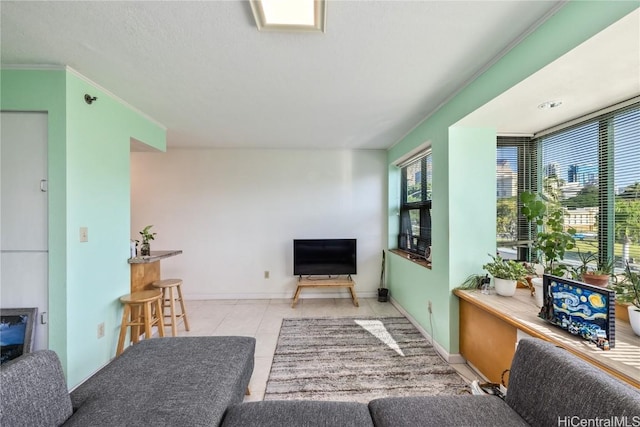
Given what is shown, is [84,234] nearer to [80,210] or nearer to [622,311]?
[80,210]

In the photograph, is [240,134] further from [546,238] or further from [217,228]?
[546,238]

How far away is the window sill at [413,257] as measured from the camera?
2898 millimetres

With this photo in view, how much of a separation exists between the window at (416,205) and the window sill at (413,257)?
0.26 feet

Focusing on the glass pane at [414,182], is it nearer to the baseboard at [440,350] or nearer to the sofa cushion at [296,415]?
the baseboard at [440,350]

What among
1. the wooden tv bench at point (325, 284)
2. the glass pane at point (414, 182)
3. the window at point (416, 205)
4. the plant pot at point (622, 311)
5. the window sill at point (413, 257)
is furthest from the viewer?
the wooden tv bench at point (325, 284)

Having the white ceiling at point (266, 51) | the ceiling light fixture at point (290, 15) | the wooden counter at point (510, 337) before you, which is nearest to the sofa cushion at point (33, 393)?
the white ceiling at point (266, 51)

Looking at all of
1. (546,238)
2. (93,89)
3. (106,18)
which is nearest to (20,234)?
(93,89)

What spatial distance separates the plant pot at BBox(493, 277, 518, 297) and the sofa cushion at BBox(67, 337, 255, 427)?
2049 millimetres

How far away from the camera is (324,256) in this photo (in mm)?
3986

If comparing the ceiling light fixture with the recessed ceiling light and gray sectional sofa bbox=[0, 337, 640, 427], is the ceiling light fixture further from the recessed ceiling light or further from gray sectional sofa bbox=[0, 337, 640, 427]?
gray sectional sofa bbox=[0, 337, 640, 427]

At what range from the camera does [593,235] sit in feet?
6.47

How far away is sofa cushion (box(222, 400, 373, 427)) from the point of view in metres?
1.06

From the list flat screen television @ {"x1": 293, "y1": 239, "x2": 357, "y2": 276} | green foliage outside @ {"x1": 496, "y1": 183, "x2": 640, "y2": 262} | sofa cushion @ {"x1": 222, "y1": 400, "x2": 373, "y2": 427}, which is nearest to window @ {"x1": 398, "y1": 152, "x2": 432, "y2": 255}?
flat screen television @ {"x1": 293, "y1": 239, "x2": 357, "y2": 276}
